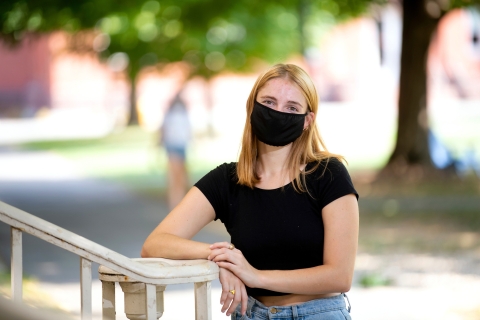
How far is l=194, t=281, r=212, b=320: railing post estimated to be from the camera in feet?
8.95

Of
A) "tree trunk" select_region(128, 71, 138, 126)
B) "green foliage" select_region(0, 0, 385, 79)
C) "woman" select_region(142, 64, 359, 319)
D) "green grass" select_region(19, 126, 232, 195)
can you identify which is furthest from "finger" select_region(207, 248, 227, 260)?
"tree trunk" select_region(128, 71, 138, 126)

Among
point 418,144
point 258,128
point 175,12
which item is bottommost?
point 258,128

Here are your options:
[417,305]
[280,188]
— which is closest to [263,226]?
[280,188]

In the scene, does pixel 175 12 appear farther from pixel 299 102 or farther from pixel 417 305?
pixel 299 102

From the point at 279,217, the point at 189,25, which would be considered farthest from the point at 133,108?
the point at 279,217

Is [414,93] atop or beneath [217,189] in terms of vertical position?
atop

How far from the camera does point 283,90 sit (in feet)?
10.3

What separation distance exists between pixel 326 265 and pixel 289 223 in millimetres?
208

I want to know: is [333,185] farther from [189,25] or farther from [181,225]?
[189,25]

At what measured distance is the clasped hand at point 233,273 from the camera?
2.85 meters

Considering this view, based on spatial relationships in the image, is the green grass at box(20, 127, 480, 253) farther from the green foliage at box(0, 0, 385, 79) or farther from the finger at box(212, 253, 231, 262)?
the finger at box(212, 253, 231, 262)

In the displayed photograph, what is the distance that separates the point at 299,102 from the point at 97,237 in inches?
317

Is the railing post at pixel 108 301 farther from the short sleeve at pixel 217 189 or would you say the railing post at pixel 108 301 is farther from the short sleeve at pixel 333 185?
the short sleeve at pixel 333 185

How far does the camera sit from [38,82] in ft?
163
